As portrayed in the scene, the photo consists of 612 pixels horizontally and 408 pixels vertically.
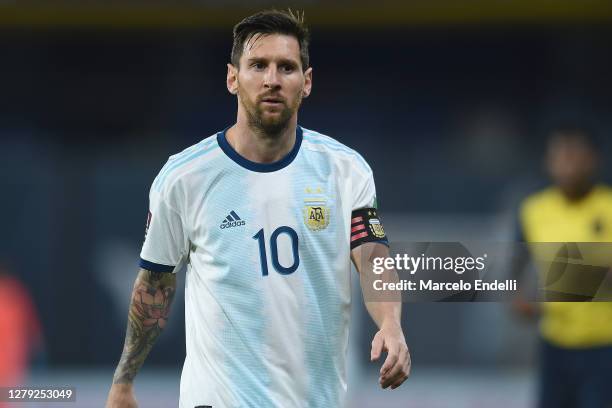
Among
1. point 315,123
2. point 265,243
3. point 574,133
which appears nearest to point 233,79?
point 265,243

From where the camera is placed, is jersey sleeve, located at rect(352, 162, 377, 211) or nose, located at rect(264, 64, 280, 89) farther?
jersey sleeve, located at rect(352, 162, 377, 211)

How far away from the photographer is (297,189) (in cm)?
467

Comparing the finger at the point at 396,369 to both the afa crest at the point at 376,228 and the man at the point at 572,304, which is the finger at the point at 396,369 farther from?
the man at the point at 572,304

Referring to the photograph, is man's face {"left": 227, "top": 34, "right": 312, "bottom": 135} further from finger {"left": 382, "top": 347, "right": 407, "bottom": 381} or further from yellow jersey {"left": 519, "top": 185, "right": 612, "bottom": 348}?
yellow jersey {"left": 519, "top": 185, "right": 612, "bottom": 348}

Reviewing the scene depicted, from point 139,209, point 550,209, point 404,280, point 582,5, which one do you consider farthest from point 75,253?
point 404,280

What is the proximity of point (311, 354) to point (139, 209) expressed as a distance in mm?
11479

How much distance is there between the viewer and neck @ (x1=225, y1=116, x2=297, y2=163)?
15.4 ft

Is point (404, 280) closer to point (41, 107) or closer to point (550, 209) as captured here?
point (550, 209)

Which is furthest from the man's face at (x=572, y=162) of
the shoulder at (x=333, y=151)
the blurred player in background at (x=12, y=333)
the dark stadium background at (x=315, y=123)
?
the dark stadium background at (x=315, y=123)

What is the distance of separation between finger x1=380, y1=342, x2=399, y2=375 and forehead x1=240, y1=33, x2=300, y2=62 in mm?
1274

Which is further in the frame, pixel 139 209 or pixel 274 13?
pixel 139 209

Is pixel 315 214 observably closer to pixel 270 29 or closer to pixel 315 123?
pixel 270 29

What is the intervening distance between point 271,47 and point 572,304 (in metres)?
4.27

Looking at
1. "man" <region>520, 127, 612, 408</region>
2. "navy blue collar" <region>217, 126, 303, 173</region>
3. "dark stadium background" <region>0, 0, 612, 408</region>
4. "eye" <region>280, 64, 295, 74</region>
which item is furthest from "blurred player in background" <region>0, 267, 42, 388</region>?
"eye" <region>280, 64, 295, 74</region>
